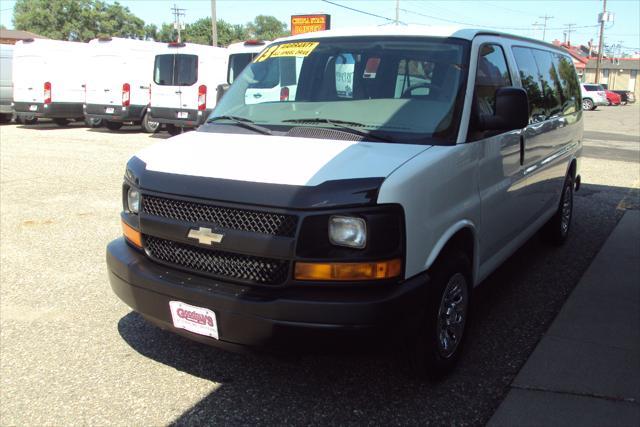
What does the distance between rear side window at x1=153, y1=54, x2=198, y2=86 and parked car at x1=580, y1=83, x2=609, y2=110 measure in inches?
1288

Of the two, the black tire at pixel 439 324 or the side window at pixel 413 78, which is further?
the side window at pixel 413 78

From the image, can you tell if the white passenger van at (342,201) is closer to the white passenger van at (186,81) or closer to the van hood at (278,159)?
the van hood at (278,159)

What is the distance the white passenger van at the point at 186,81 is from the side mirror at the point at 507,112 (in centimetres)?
1260

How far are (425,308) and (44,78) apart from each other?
1820 cm

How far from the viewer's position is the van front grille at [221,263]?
2.92 metres

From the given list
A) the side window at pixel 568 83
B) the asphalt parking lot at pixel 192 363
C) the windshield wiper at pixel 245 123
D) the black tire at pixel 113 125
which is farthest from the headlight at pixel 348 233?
the black tire at pixel 113 125

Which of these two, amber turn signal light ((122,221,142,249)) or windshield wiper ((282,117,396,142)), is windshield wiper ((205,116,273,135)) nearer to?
windshield wiper ((282,117,396,142))

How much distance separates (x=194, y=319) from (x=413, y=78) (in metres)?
2.00

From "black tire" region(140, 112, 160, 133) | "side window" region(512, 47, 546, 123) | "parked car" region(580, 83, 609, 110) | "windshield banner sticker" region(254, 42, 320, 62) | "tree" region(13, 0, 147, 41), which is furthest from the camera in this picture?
"tree" region(13, 0, 147, 41)

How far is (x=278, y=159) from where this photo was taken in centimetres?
311

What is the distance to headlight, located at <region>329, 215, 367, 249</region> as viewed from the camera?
283cm

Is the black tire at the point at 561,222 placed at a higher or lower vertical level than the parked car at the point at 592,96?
lower

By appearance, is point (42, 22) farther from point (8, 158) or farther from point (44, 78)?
point (8, 158)

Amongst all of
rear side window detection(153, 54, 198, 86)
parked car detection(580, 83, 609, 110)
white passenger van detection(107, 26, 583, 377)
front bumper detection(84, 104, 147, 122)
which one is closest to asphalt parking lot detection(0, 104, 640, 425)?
white passenger van detection(107, 26, 583, 377)
